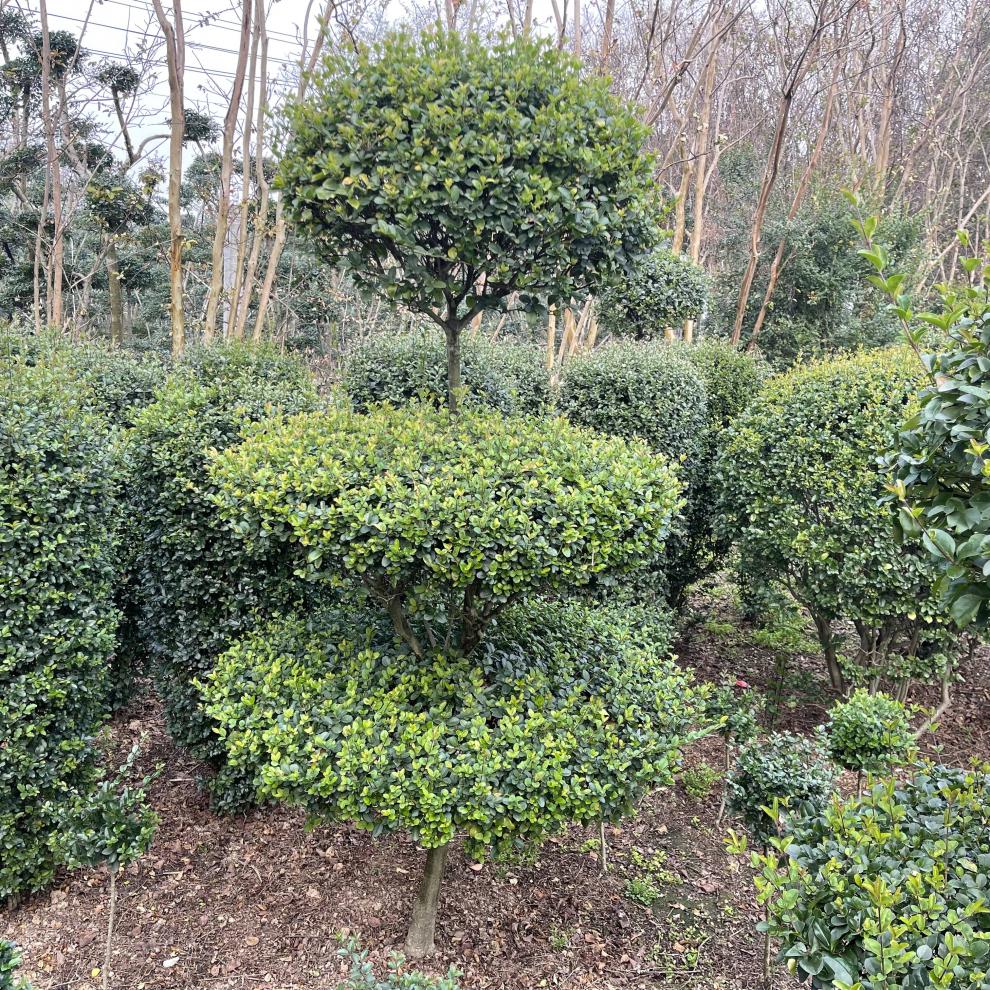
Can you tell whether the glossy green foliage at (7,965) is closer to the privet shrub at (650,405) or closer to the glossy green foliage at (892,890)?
the glossy green foliage at (892,890)

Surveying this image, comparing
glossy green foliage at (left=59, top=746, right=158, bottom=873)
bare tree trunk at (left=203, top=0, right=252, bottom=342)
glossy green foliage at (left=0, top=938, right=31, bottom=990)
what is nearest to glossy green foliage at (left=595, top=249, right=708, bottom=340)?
bare tree trunk at (left=203, top=0, right=252, bottom=342)

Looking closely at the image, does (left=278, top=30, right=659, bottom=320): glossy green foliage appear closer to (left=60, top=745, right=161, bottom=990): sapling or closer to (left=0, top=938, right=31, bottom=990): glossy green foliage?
(left=60, top=745, right=161, bottom=990): sapling

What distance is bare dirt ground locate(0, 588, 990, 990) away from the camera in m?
2.72

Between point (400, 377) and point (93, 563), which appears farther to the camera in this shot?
point (400, 377)

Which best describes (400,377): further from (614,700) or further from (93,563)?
(614,700)

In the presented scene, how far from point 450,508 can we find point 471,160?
115 centimetres

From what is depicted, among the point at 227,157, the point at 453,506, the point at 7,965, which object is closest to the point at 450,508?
the point at 453,506

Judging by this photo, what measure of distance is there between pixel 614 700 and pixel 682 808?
1.76 m

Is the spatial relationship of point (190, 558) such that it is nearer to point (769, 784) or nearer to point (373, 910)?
point (373, 910)

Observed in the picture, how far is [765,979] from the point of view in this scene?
272cm

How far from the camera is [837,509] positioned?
13.1 feet

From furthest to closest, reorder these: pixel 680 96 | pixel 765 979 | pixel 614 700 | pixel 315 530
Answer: pixel 680 96, pixel 765 979, pixel 614 700, pixel 315 530

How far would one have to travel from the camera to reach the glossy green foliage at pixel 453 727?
2.16 m

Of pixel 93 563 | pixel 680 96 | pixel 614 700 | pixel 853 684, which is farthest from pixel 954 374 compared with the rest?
pixel 680 96
